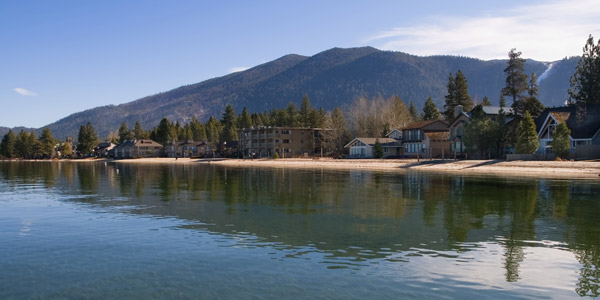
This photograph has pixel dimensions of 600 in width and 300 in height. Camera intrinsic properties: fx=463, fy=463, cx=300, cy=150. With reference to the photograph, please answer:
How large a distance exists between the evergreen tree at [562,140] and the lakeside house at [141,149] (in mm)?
125146

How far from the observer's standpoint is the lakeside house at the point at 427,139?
84.7 metres

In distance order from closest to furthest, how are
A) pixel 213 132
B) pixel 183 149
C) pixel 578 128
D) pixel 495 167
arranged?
pixel 495 167 → pixel 578 128 → pixel 183 149 → pixel 213 132

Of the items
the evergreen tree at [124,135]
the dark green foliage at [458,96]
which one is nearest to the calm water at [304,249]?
the dark green foliage at [458,96]

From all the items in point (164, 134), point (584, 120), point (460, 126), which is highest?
point (164, 134)

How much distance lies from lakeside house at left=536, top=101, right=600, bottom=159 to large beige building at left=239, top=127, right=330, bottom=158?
5757 cm

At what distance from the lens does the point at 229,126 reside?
5989 inches

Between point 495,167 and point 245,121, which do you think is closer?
point 495,167

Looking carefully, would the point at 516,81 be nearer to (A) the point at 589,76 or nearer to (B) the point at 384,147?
(A) the point at 589,76

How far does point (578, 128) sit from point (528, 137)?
6.80 metres

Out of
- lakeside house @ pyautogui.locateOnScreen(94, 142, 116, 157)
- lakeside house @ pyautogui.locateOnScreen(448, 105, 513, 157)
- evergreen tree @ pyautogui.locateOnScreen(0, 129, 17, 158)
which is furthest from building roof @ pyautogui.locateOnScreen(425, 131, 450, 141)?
evergreen tree @ pyautogui.locateOnScreen(0, 129, 17, 158)

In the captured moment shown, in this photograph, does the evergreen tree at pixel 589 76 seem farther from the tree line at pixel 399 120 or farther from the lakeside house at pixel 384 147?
the lakeside house at pixel 384 147

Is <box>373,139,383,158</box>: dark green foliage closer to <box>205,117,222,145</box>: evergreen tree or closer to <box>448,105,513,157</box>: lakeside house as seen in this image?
<box>448,105,513,157</box>: lakeside house

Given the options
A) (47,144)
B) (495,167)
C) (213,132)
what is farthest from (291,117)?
(47,144)

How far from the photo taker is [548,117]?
6562 cm
